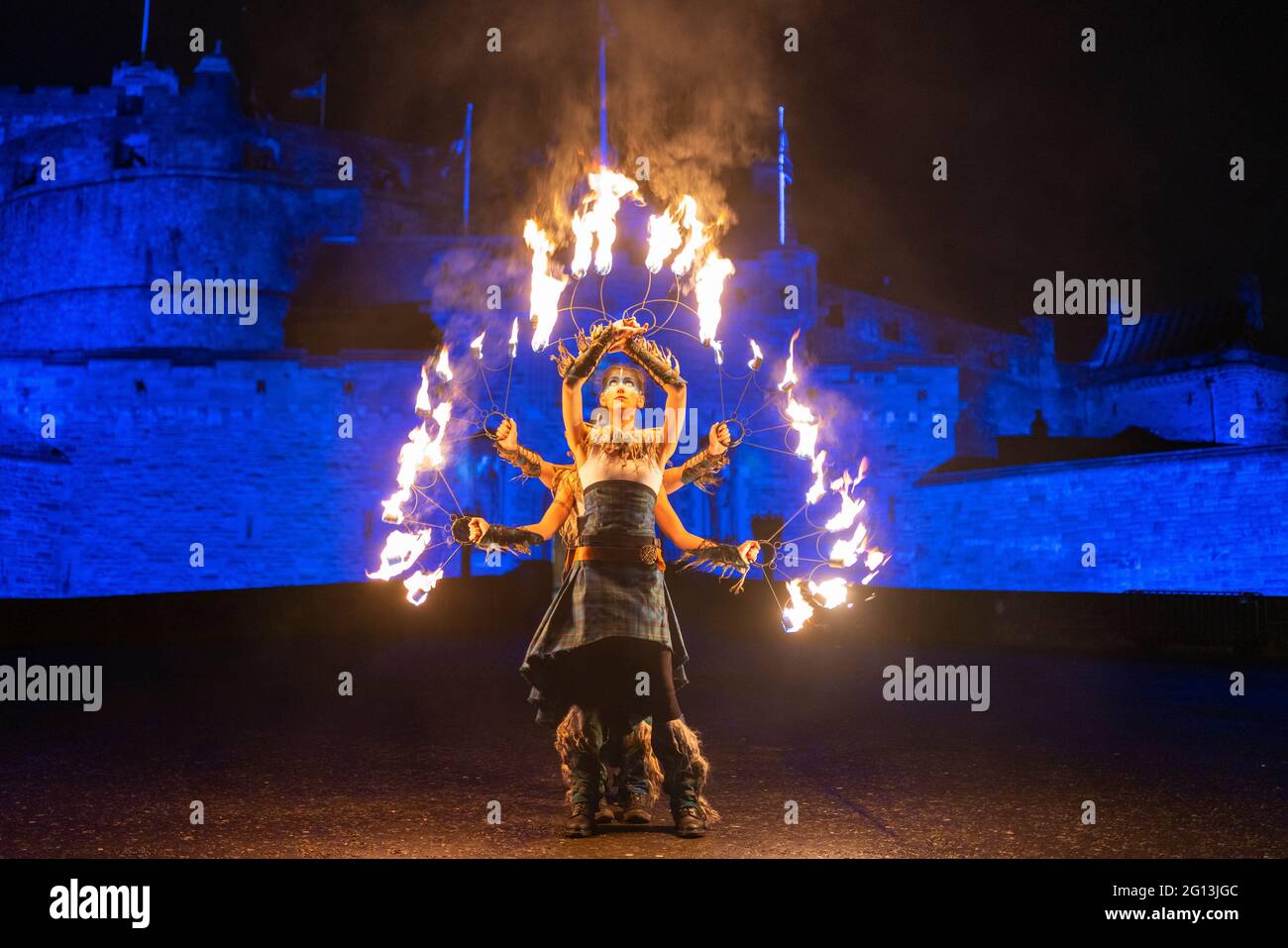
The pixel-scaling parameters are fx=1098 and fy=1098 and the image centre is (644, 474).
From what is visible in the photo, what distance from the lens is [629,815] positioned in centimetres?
519

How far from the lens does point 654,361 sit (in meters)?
5.48

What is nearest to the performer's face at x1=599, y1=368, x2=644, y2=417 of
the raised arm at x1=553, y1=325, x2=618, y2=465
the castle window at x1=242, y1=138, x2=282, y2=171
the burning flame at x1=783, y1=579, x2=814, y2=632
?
the raised arm at x1=553, y1=325, x2=618, y2=465

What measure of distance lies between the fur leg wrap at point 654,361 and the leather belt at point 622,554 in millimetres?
842

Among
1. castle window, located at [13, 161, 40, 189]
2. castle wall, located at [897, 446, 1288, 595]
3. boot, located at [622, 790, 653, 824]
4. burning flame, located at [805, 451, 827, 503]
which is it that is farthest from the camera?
castle window, located at [13, 161, 40, 189]

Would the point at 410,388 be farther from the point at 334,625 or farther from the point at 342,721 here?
the point at 342,721

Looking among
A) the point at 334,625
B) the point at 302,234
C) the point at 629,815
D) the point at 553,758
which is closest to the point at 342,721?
the point at 553,758

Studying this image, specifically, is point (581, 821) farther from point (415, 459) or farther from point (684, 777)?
point (415, 459)

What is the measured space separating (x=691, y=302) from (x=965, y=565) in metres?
14.8

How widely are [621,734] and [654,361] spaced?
1830 mm

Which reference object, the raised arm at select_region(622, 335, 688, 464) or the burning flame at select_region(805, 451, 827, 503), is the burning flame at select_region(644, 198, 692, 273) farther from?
the burning flame at select_region(805, 451, 827, 503)

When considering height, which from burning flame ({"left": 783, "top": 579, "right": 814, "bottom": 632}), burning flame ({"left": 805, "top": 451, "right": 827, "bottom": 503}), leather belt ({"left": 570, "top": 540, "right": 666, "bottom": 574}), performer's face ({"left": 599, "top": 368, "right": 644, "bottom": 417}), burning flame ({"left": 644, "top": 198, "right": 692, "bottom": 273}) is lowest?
burning flame ({"left": 783, "top": 579, "right": 814, "bottom": 632})

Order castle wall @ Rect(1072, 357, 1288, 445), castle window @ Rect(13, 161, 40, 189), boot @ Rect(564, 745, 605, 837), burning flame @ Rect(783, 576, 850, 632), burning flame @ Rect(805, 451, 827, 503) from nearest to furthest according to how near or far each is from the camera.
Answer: burning flame @ Rect(805, 451, 827, 503) < boot @ Rect(564, 745, 605, 837) < burning flame @ Rect(783, 576, 850, 632) < castle wall @ Rect(1072, 357, 1288, 445) < castle window @ Rect(13, 161, 40, 189)

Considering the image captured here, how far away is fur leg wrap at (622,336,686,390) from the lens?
5.49 m

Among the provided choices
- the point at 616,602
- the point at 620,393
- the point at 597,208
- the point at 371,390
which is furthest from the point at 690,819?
the point at 371,390
